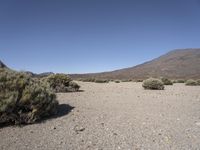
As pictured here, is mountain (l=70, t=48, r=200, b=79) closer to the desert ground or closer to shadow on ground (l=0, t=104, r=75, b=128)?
shadow on ground (l=0, t=104, r=75, b=128)

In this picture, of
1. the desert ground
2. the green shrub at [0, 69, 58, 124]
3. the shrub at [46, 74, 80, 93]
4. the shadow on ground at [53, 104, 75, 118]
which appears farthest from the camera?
the shrub at [46, 74, 80, 93]

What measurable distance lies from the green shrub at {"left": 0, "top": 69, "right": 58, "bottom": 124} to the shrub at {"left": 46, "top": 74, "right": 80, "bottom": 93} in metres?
7.05

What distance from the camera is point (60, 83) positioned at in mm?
15555

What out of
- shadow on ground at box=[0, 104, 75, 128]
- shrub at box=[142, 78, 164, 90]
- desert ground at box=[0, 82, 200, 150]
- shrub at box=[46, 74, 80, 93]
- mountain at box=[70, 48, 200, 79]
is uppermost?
mountain at box=[70, 48, 200, 79]

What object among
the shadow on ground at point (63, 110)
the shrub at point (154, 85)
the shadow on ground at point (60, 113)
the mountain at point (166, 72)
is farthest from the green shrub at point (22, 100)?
the mountain at point (166, 72)

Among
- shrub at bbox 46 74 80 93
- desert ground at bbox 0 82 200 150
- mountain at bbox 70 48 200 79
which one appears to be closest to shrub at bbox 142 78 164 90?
shrub at bbox 46 74 80 93

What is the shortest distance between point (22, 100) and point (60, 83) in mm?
8610

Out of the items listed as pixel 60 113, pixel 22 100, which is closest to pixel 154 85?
pixel 60 113

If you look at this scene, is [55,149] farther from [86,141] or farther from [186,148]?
[186,148]

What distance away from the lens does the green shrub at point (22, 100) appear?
21.6ft

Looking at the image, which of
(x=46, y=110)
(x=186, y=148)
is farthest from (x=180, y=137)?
(x=46, y=110)

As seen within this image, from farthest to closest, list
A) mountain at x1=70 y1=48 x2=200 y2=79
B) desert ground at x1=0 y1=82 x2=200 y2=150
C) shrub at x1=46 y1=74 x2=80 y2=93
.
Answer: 1. mountain at x1=70 y1=48 x2=200 y2=79
2. shrub at x1=46 y1=74 x2=80 y2=93
3. desert ground at x1=0 y1=82 x2=200 y2=150

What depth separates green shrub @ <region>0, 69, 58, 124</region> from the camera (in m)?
6.60

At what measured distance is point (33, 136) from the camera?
5.65 m
